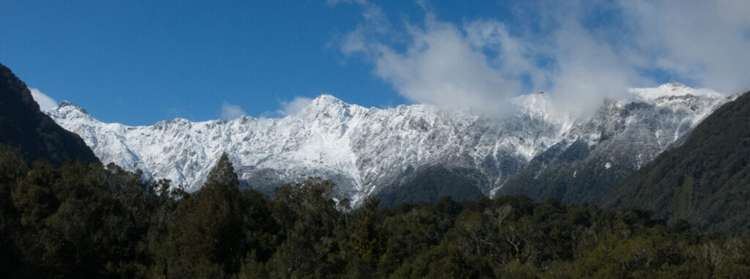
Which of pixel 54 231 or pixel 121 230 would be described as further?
pixel 121 230

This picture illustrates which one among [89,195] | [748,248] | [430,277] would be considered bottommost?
[430,277]

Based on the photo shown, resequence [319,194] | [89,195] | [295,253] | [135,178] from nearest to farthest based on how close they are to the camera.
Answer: [295,253] → [89,195] → [319,194] → [135,178]

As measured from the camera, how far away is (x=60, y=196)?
13150 cm

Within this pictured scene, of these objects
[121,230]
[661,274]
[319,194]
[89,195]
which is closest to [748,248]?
[661,274]

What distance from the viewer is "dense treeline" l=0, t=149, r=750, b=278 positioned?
101 meters

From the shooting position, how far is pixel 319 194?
14988cm

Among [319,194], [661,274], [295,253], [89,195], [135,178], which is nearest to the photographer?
[661,274]

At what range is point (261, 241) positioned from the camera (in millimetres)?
124688

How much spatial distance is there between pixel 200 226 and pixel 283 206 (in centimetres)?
3007

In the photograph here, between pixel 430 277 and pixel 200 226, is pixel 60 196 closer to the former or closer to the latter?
pixel 200 226

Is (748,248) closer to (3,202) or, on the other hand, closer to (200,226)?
(200,226)

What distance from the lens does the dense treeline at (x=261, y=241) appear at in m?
101

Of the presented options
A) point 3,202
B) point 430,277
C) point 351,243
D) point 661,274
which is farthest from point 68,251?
point 661,274

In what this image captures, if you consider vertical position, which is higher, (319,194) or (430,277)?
(319,194)
